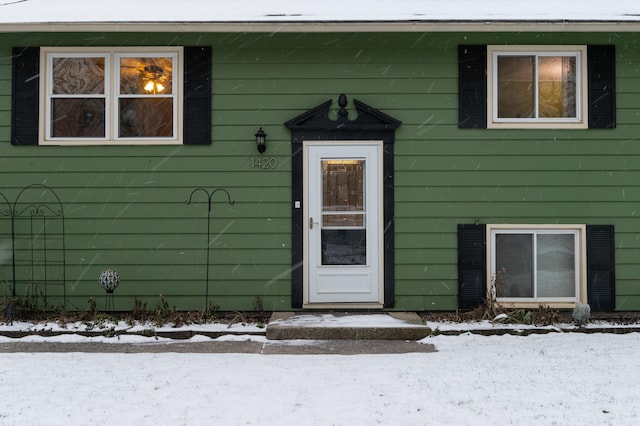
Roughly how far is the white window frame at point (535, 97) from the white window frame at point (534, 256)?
1173 mm

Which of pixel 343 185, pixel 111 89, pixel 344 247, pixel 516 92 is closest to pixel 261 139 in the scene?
pixel 343 185

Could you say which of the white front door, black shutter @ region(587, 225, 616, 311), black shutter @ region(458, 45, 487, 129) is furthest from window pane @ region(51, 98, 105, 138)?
black shutter @ region(587, 225, 616, 311)

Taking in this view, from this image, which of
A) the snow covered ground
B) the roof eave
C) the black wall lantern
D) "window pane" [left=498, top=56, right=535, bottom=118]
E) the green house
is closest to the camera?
the snow covered ground

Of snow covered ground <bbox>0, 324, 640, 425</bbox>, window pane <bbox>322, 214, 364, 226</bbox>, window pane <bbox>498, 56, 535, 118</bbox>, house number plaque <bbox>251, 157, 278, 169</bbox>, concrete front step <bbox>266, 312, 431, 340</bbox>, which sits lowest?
snow covered ground <bbox>0, 324, 640, 425</bbox>

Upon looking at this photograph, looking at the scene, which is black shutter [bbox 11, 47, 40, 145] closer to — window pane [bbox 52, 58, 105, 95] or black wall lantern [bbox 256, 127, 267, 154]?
window pane [bbox 52, 58, 105, 95]

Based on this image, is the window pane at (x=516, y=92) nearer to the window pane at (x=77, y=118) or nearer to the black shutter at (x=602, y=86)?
the black shutter at (x=602, y=86)

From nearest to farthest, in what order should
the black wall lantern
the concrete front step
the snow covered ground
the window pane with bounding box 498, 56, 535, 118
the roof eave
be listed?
the snow covered ground
the concrete front step
the roof eave
the black wall lantern
the window pane with bounding box 498, 56, 535, 118

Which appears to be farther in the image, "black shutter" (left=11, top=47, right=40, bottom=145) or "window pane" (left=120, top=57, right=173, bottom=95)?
"window pane" (left=120, top=57, right=173, bottom=95)

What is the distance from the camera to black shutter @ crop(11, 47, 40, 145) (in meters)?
7.15

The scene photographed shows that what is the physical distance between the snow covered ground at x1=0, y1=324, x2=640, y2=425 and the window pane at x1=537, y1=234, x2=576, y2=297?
50.0 inches

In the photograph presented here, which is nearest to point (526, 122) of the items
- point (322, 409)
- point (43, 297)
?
point (322, 409)

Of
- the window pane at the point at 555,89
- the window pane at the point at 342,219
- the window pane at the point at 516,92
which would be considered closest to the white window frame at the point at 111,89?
the window pane at the point at 342,219

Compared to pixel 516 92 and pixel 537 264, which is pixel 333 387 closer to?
pixel 537 264
